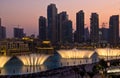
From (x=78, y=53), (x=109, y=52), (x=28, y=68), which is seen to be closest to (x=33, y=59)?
(x=28, y=68)

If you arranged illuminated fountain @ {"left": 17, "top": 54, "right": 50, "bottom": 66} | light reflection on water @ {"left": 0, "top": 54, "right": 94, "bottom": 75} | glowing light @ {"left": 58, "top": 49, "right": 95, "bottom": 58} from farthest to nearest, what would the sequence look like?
glowing light @ {"left": 58, "top": 49, "right": 95, "bottom": 58} < illuminated fountain @ {"left": 17, "top": 54, "right": 50, "bottom": 66} < light reflection on water @ {"left": 0, "top": 54, "right": 94, "bottom": 75}

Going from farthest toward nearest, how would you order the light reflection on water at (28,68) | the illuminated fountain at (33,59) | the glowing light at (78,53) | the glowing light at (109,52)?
the glowing light at (109,52) → the glowing light at (78,53) → the illuminated fountain at (33,59) → the light reflection on water at (28,68)

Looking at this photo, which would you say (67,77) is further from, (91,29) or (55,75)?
(91,29)

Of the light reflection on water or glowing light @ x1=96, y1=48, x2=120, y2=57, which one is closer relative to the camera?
the light reflection on water

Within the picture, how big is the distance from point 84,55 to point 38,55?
2816 cm

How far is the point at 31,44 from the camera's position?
11650 cm

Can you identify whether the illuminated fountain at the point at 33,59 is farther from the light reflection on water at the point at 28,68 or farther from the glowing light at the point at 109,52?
the glowing light at the point at 109,52

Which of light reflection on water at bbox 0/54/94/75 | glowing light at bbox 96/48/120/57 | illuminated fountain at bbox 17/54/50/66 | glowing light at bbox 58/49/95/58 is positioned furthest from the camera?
glowing light at bbox 96/48/120/57

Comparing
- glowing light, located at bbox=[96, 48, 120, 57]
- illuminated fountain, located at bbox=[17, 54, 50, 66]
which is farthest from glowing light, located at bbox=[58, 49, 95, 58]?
illuminated fountain, located at bbox=[17, 54, 50, 66]

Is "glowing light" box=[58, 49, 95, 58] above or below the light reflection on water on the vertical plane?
above

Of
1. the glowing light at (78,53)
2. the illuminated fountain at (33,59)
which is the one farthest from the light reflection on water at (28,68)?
the glowing light at (78,53)

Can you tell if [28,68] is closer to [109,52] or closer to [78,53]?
[78,53]

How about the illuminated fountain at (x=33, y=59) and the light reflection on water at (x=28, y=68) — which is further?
the illuminated fountain at (x=33, y=59)

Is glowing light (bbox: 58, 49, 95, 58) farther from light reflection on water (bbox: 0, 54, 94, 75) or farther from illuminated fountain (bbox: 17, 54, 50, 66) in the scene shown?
illuminated fountain (bbox: 17, 54, 50, 66)
